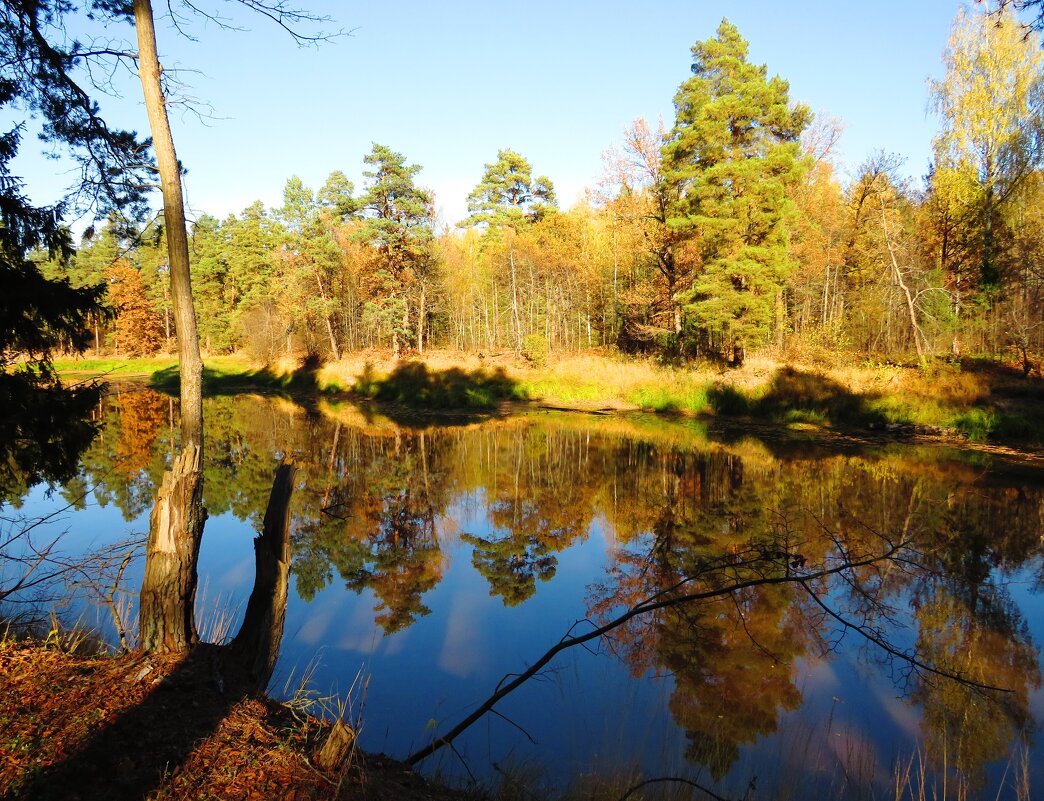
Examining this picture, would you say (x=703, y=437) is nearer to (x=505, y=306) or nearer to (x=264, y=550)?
(x=264, y=550)

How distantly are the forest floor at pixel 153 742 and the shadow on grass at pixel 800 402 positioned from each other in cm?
1841

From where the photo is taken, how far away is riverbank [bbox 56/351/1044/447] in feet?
54.4

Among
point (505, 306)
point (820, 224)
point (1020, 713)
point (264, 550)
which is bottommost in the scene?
point (1020, 713)

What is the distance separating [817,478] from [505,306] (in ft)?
109

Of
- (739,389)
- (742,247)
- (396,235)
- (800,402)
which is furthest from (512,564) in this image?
(396,235)

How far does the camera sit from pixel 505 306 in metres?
43.8

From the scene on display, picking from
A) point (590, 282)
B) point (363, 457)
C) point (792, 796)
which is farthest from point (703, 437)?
point (590, 282)

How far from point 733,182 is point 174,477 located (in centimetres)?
2402

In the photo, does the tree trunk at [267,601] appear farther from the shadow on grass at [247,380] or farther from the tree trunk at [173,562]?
the shadow on grass at [247,380]

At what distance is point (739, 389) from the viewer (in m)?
21.4

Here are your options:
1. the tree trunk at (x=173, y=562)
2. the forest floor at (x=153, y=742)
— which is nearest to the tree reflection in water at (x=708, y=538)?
the tree trunk at (x=173, y=562)

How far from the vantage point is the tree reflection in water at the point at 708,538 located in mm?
5305

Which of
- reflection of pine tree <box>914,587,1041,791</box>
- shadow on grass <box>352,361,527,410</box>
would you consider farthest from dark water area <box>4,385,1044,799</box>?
shadow on grass <box>352,361,527,410</box>

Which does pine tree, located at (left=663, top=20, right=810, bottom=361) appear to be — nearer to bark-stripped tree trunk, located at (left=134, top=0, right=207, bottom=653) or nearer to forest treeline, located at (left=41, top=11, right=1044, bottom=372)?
forest treeline, located at (left=41, top=11, right=1044, bottom=372)
